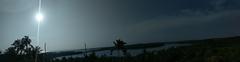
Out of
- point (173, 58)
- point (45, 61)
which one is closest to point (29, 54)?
point (45, 61)

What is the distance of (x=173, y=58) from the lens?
107 metres

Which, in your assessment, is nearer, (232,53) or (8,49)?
(232,53)

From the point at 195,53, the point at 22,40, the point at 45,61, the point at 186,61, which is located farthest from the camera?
the point at 45,61

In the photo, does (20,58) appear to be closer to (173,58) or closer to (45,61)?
(45,61)

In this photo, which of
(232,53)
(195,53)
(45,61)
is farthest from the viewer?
(45,61)

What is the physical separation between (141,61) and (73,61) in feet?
109

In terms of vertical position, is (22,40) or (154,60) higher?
(22,40)

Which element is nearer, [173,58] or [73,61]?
[173,58]

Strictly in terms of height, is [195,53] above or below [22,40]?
below

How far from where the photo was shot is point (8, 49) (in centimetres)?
12331

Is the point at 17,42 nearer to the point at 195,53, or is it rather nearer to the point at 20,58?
the point at 20,58

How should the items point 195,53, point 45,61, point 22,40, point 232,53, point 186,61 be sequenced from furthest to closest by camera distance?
point 45,61 → point 22,40 → point 195,53 → point 186,61 → point 232,53

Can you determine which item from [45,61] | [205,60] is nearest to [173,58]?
[205,60]

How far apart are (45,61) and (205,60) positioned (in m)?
65.9
